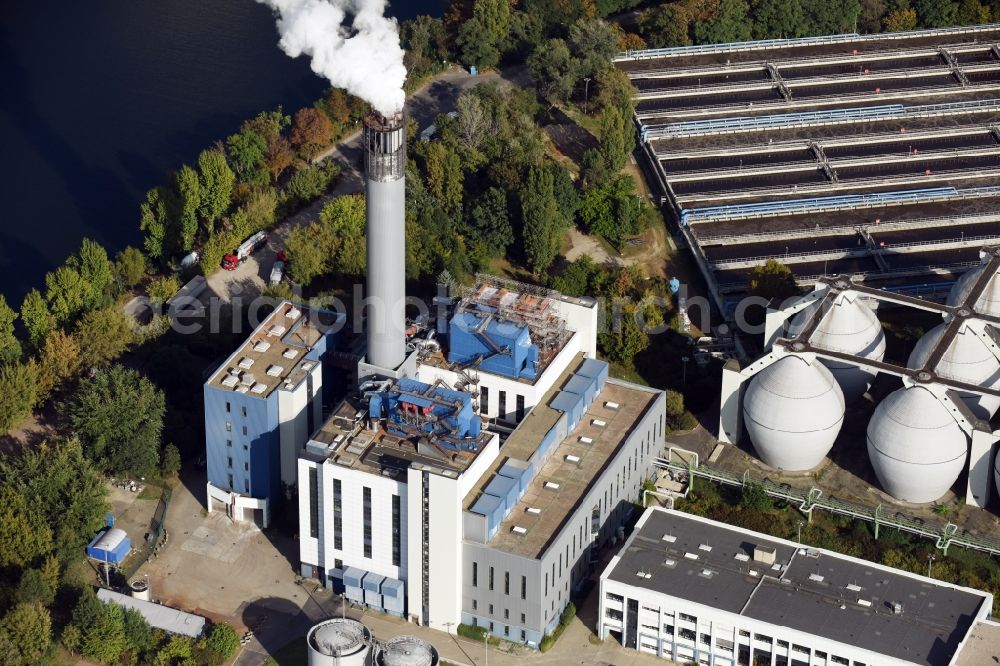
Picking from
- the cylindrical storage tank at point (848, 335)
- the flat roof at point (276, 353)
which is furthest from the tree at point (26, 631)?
the cylindrical storage tank at point (848, 335)

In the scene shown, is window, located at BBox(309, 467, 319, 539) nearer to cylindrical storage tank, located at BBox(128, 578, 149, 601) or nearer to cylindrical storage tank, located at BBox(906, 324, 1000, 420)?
cylindrical storage tank, located at BBox(128, 578, 149, 601)

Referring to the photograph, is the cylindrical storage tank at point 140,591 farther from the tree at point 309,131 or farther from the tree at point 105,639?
the tree at point 309,131

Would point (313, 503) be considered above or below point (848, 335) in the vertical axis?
below

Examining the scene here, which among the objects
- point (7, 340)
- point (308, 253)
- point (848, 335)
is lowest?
point (7, 340)

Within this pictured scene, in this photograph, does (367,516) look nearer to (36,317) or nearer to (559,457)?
(559,457)

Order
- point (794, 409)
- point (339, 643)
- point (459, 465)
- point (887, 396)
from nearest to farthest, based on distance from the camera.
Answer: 1. point (339, 643)
2. point (459, 465)
3. point (794, 409)
4. point (887, 396)

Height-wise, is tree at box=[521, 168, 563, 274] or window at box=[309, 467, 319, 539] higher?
tree at box=[521, 168, 563, 274]

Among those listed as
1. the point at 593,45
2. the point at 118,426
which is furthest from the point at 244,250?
the point at 593,45

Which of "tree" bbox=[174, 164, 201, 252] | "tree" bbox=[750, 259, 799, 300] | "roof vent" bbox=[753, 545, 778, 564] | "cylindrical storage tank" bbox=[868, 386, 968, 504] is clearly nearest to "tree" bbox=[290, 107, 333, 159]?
"tree" bbox=[174, 164, 201, 252]
